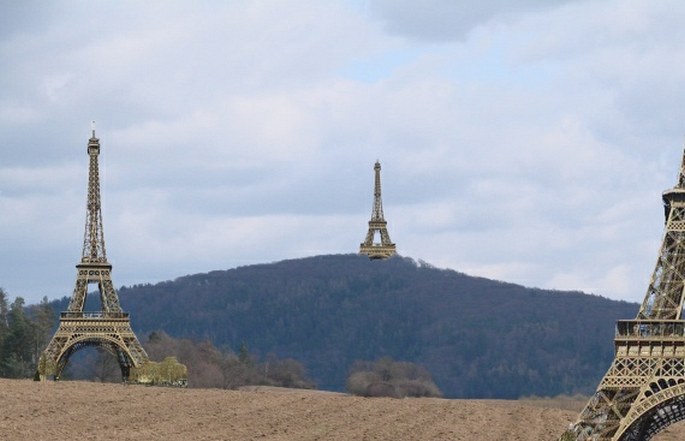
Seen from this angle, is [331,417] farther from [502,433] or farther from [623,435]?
[623,435]

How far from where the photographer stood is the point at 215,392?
108 meters

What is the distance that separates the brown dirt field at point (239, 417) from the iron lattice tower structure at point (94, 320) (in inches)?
754

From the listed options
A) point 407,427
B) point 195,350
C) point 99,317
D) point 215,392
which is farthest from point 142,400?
point 195,350

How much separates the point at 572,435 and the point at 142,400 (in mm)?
29967

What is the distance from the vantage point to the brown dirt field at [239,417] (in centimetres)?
8394

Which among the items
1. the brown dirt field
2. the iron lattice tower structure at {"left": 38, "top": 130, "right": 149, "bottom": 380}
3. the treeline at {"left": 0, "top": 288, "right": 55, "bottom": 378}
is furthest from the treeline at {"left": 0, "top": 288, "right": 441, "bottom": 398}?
the brown dirt field

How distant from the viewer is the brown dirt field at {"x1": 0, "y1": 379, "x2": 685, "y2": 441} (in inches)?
3305

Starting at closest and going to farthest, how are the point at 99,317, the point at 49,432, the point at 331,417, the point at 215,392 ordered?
1. the point at 49,432
2. the point at 331,417
3. the point at 215,392
4. the point at 99,317

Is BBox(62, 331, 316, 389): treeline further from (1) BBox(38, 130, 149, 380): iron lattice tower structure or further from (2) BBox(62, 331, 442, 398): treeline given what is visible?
(1) BBox(38, 130, 149, 380): iron lattice tower structure

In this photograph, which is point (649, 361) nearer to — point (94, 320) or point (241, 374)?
point (94, 320)

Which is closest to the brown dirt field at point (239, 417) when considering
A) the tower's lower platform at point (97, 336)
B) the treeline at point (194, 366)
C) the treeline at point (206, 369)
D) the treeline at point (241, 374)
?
the tower's lower platform at point (97, 336)

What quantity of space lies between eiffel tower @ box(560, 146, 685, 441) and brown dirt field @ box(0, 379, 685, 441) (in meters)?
5.43

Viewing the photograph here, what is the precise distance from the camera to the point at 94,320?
423ft

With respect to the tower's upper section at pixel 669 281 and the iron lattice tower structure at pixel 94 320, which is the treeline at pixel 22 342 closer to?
the iron lattice tower structure at pixel 94 320
